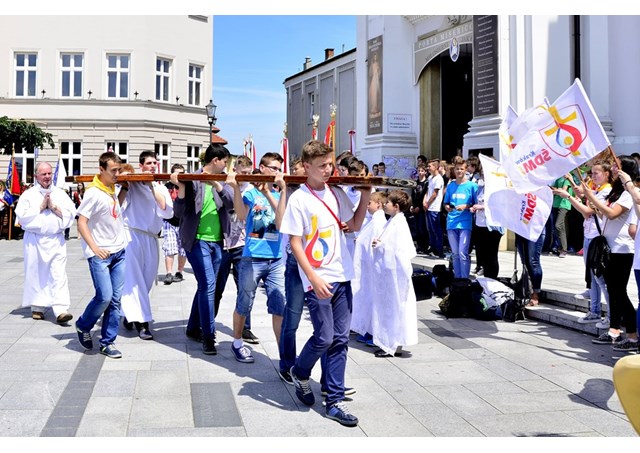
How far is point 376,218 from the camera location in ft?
23.6

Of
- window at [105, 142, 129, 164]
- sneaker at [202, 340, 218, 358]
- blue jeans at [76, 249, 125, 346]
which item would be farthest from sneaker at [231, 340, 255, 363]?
window at [105, 142, 129, 164]

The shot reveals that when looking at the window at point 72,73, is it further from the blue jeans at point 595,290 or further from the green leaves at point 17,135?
the blue jeans at point 595,290

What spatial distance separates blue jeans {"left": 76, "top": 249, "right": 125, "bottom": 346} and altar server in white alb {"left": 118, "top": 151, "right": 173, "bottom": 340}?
1.90ft

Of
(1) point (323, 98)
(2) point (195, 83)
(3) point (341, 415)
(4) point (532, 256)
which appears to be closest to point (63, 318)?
(3) point (341, 415)

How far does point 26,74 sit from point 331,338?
35.6 meters

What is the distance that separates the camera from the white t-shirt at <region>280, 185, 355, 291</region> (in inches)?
191

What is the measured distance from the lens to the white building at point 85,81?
116ft

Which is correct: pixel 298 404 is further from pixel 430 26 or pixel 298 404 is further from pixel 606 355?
pixel 430 26

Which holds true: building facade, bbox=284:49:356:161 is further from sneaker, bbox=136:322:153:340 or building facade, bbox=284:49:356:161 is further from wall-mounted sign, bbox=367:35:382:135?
sneaker, bbox=136:322:153:340

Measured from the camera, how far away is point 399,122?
21047mm

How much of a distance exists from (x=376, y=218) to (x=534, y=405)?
2721mm

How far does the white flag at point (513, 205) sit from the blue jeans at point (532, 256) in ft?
1.73

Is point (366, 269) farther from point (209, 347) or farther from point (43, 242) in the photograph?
point (43, 242)

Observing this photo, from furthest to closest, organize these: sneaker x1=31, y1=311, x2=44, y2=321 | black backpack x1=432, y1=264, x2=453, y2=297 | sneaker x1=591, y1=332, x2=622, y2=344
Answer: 1. black backpack x1=432, y1=264, x2=453, y2=297
2. sneaker x1=31, y1=311, x2=44, y2=321
3. sneaker x1=591, y1=332, x2=622, y2=344
